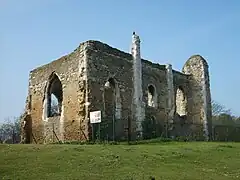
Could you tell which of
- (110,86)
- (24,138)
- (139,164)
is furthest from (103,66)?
(139,164)

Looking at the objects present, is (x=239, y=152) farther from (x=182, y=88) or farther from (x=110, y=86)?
(x=182, y=88)

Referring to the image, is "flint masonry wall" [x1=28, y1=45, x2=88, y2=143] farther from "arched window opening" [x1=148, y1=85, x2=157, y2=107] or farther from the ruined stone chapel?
"arched window opening" [x1=148, y1=85, x2=157, y2=107]

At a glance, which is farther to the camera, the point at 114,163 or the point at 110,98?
the point at 110,98

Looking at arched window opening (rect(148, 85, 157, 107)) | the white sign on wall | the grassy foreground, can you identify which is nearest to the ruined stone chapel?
arched window opening (rect(148, 85, 157, 107))

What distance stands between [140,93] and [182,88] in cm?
755

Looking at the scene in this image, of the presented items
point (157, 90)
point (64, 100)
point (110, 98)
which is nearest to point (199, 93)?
point (157, 90)

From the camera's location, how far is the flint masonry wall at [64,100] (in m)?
23.8

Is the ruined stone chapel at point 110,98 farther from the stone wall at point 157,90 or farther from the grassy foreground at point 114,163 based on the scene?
the grassy foreground at point 114,163

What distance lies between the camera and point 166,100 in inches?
1173

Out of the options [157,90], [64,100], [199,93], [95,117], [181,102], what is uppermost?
[199,93]

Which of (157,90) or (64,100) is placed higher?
(157,90)

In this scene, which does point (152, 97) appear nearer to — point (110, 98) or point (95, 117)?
point (110, 98)

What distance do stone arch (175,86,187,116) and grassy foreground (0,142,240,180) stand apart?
15.6m

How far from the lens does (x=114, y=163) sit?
13281 millimetres
